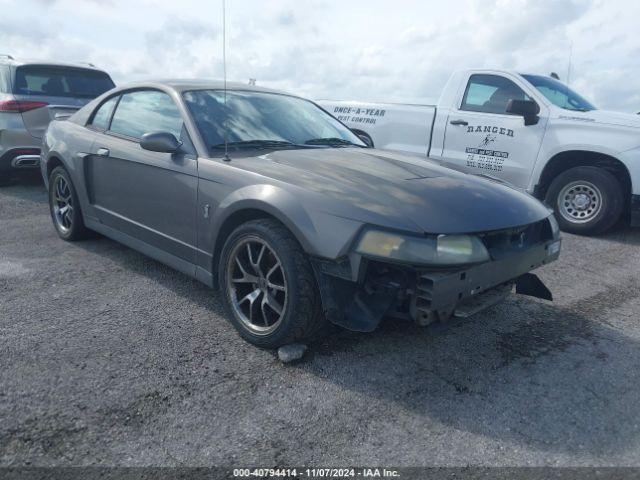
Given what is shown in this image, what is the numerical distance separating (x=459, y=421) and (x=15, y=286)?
10.6ft

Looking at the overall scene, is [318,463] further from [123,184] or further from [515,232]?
[123,184]

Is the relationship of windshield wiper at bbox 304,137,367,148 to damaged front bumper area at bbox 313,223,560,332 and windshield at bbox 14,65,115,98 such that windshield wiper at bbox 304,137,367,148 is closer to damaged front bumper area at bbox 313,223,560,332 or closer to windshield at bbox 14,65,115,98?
damaged front bumper area at bbox 313,223,560,332

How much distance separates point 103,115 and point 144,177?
3.80 feet

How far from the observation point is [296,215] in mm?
2701

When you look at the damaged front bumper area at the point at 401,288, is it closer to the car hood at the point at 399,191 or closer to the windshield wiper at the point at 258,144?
the car hood at the point at 399,191

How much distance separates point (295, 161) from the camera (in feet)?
10.4

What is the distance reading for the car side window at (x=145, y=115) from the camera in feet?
12.0

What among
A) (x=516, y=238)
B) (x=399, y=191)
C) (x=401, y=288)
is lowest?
(x=401, y=288)

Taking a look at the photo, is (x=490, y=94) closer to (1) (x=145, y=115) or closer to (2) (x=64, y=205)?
(1) (x=145, y=115)

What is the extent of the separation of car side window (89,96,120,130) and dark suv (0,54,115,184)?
264 centimetres

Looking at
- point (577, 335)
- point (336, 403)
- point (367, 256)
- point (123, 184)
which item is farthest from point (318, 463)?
point (123, 184)

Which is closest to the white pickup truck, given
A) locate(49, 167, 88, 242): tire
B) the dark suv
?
locate(49, 167, 88, 242): tire

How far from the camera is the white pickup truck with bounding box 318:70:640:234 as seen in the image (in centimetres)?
572

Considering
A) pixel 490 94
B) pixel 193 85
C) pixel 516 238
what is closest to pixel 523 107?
pixel 490 94
